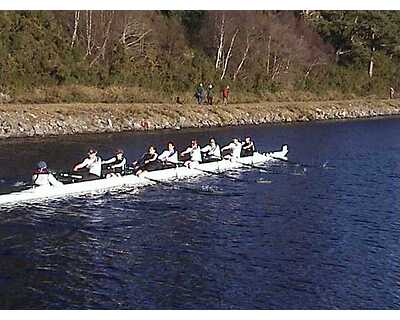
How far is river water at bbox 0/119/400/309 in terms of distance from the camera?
14141 mm

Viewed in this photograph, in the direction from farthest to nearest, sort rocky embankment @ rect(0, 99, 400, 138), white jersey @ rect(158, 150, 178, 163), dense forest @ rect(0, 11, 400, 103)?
dense forest @ rect(0, 11, 400, 103) < rocky embankment @ rect(0, 99, 400, 138) < white jersey @ rect(158, 150, 178, 163)

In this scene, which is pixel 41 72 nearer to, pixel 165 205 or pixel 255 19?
pixel 255 19

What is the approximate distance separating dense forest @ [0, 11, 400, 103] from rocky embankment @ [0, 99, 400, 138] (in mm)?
3314

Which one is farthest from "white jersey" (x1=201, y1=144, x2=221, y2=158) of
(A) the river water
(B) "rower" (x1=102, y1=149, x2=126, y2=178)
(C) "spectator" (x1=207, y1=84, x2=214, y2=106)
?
(C) "spectator" (x1=207, y1=84, x2=214, y2=106)

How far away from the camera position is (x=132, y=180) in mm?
24359

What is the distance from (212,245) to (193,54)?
41.5m

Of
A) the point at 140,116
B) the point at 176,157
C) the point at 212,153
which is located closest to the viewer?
the point at 176,157

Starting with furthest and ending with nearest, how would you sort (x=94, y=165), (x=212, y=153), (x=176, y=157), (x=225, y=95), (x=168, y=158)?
(x=225, y=95) → (x=212, y=153) → (x=176, y=157) → (x=168, y=158) → (x=94, y=165)

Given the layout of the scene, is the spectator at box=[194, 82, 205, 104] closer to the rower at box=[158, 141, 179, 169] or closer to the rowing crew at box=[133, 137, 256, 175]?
the rowing crew at box=[133, 137, 256, 175]

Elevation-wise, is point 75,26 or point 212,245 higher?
point 75,26

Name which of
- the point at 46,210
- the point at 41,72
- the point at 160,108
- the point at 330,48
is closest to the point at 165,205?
the point at 46,210

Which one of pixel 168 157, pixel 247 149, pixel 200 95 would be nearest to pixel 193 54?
pixel 200 95

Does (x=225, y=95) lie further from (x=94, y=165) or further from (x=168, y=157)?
(x=94, y=165)

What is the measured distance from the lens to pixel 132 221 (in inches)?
767
